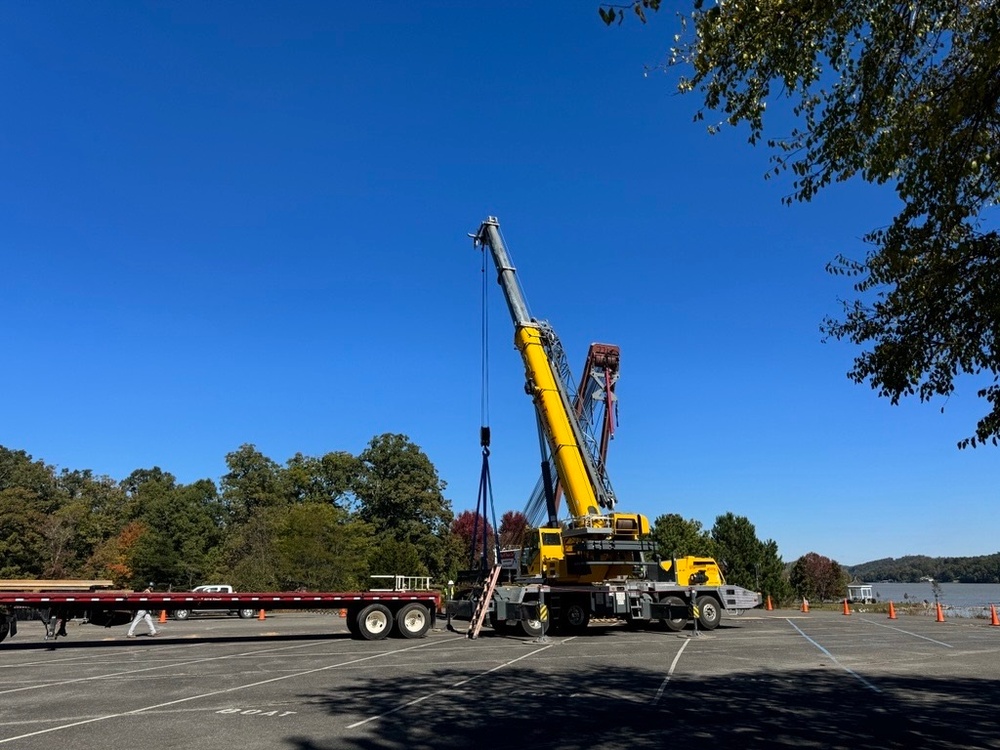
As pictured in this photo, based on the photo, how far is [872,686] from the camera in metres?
12.7

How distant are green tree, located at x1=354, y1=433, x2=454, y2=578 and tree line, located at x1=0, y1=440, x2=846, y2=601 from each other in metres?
0.12

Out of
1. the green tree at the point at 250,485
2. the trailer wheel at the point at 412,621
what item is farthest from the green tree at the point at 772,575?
the green tree at the point at 250,485

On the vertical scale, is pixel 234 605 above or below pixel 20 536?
below

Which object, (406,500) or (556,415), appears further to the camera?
(406,500)

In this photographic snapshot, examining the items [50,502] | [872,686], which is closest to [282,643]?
[872,686]

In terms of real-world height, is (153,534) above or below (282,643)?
above

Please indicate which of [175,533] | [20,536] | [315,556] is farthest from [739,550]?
[20,536]

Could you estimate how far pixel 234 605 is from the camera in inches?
875

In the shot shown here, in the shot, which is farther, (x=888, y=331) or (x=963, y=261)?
(x=888, y=331)

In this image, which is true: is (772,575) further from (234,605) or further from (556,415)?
(234,605)

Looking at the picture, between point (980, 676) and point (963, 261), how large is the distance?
10.3 m

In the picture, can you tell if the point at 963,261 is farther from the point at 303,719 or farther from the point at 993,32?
the point at 303,719

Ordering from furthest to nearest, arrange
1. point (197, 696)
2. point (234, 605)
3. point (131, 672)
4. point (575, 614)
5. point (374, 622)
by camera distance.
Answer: point (575, 614) < point (374, 622) < point (234, 605) < point (131, 672) < point (197, 696)

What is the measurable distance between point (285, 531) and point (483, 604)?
36348 mm
